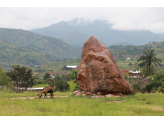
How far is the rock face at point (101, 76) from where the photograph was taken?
765 inches

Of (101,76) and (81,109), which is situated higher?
(101,76)

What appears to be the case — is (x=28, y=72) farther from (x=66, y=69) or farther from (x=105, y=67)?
(x=66, y=69)

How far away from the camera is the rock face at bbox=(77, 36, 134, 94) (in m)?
19.4

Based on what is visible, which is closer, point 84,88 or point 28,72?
point 84,88

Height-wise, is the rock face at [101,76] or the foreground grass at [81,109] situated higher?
the rock face at [101,76]

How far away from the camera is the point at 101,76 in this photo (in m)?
19.7

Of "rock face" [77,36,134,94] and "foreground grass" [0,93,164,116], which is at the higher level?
"rock face" [77,36,134,94]

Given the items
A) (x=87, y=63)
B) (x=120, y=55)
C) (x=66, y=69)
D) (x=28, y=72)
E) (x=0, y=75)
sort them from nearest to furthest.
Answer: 1. (x=87, y=63)
2. (x=28, y=72)
3. (x=0, y=75)
4. (x=66, y=69)
5. (x=120, y=55)

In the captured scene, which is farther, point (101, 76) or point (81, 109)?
point (101, 76)

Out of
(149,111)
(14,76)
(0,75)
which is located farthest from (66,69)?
(149,111)

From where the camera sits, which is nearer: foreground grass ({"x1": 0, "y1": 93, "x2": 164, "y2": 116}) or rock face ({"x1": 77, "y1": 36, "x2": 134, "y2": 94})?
foreground grass ({"x1": 0, "y1": 93, "x2": 164, "y2": 116})

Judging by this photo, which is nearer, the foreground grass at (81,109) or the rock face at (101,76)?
the foreground grass at (81,109)

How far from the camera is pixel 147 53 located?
168ft
